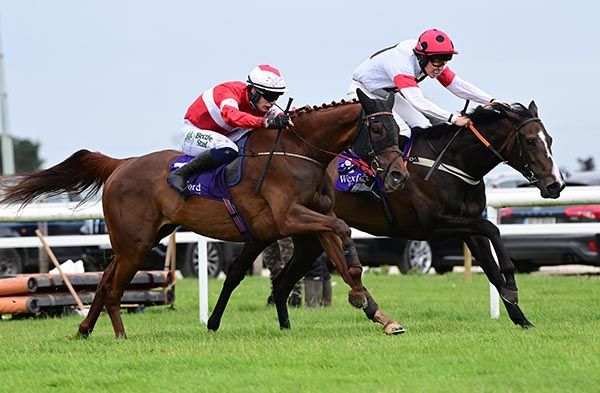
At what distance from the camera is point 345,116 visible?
33.6ft

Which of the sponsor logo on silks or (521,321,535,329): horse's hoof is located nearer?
(521,321,535,329): horse's hoof

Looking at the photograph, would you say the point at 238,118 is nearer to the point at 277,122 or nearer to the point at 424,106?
the point at 277,122

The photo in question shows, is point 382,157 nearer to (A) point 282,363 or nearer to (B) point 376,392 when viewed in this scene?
(A) point 282,363

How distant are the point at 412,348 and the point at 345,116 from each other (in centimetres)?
232

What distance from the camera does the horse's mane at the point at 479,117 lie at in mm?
10617

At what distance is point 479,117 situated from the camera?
10820 mm

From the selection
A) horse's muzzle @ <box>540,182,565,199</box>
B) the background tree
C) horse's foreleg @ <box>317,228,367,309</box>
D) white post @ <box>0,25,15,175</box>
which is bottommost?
the background tree

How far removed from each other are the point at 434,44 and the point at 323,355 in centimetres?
344

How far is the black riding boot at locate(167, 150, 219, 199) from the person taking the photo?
34.6 ft

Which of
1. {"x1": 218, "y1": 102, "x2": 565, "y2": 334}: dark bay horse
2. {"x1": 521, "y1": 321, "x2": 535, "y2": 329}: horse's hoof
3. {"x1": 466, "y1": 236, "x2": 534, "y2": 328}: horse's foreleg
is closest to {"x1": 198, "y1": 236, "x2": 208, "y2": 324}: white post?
{"x1": 218, "y1": 102, "x2": 565, "y2": 334}: dark bay horse

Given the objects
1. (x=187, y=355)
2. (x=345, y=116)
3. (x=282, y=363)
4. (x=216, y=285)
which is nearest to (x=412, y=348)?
(x=282, y=363)

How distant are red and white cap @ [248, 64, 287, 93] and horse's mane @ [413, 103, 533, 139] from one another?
56.2 inches

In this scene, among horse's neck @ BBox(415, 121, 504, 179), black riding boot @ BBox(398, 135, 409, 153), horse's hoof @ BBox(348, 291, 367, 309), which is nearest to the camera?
horse's hoof @ BBox(348, 291, 367, 309)

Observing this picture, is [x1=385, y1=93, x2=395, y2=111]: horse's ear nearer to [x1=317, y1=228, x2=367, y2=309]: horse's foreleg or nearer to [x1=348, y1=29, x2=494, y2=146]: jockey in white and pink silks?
[x1=348, y1=29, x2=494, y2=146]: jockey in white and pink silks
